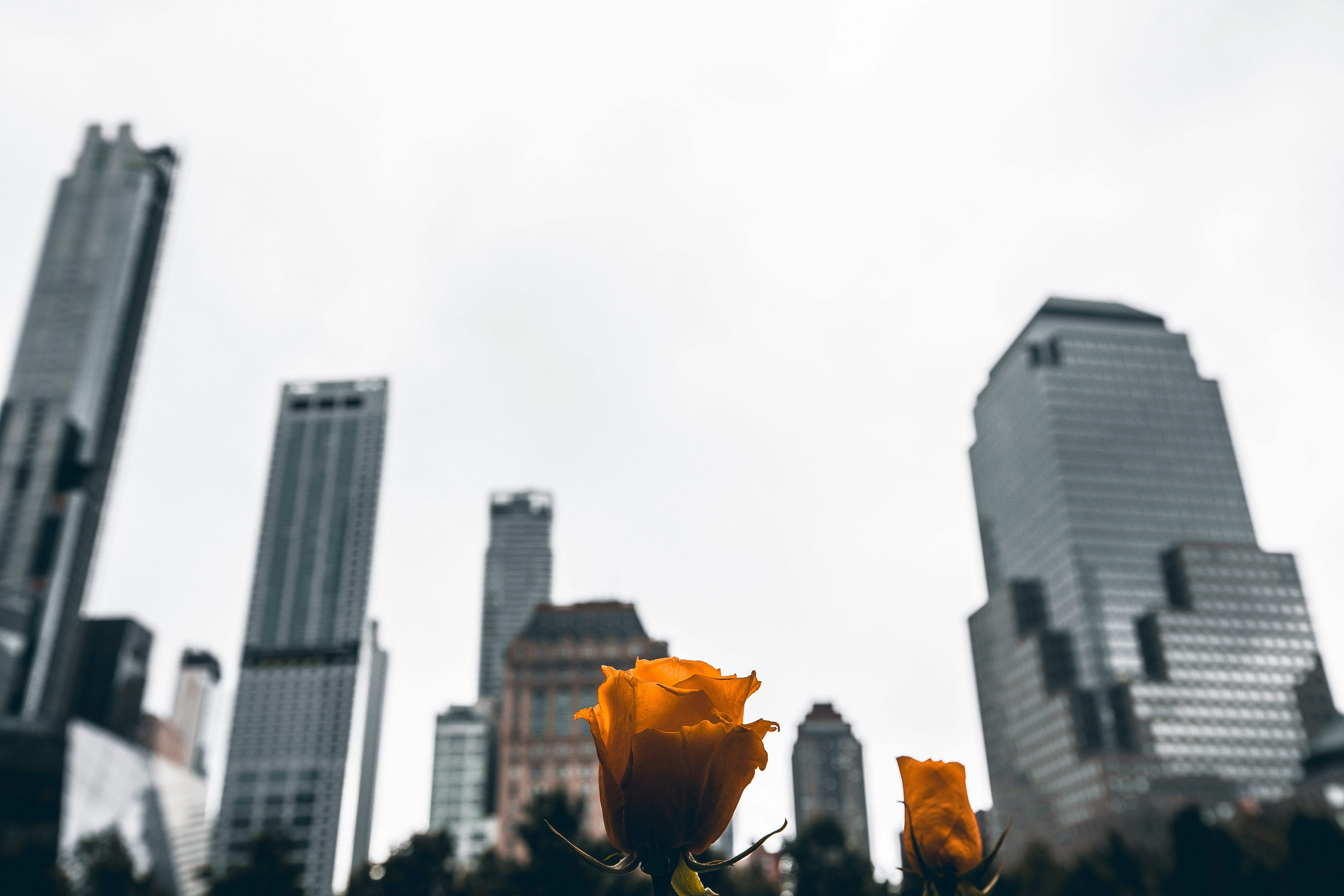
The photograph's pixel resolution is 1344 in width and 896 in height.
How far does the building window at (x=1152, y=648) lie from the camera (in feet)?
354

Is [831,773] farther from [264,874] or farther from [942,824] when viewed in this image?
[942,824]

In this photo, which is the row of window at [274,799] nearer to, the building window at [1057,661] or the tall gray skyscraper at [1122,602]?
the tall gray skyscraper at [1122,602]

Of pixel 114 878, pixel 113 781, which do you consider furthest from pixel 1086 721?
pixel 113 781

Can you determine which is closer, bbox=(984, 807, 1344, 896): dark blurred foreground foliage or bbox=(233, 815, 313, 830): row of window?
bbox=(984, 807, 1344, 896): dark blurred foreground foliage

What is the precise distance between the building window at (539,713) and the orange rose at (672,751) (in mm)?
88930

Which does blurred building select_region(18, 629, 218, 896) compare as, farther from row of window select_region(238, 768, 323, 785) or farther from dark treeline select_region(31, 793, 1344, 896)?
row of window select_region(238, 768, 323, 785)

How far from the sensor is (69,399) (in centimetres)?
11019

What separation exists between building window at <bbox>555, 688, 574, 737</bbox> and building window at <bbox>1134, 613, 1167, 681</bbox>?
68.5 meters

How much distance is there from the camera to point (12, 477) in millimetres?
103688

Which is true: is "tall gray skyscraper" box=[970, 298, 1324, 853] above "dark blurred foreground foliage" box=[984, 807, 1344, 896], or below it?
above

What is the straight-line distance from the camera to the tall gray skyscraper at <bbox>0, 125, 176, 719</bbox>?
93312 millimetres

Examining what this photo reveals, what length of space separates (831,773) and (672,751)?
146409 millimetres

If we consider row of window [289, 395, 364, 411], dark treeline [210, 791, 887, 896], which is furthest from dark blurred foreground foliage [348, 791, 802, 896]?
→ row of window [289, 395, 364, 411]

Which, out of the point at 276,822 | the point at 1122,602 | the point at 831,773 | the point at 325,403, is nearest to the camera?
the point at 1122,602
